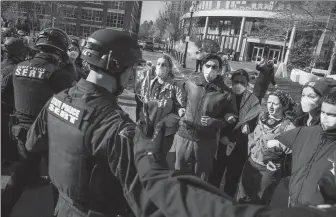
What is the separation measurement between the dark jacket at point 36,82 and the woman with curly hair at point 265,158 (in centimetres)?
237

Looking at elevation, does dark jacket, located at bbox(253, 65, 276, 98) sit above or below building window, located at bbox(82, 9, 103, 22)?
below

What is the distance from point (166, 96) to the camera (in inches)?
161

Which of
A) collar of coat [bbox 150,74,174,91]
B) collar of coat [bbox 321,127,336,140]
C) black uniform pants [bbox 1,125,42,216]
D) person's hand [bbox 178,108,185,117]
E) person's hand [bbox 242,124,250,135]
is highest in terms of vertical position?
collar of coat [bbox 321,127,336,140]

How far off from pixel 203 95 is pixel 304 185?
65.3 inches

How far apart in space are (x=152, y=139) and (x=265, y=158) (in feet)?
7.28

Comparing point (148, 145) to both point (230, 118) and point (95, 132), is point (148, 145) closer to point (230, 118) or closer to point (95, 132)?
point (95, 132)

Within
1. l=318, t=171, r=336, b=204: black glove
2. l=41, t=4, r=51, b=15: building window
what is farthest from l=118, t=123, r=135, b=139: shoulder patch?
l=41, t=4, r=51, b=15: building window

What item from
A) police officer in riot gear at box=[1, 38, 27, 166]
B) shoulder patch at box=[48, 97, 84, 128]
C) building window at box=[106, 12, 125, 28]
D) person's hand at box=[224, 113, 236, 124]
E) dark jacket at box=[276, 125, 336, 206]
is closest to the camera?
shoulder patch at box=[48, 97, 84, 128]

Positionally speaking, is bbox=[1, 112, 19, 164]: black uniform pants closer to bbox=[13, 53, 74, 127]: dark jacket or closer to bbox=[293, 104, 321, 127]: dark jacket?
bbox=[13, 53, 74, 127]: dark jacket

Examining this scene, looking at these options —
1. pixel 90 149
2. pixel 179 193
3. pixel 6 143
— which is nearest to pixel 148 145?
pixel 179 193

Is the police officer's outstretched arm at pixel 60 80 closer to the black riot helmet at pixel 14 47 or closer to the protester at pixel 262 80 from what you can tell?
the black riot helmet at pixel 14 47

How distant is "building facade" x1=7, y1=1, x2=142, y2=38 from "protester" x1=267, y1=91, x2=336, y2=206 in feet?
50.6

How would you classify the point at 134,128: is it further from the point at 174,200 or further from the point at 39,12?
the point at 39,12

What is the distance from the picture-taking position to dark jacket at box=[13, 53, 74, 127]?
2.94 metres
